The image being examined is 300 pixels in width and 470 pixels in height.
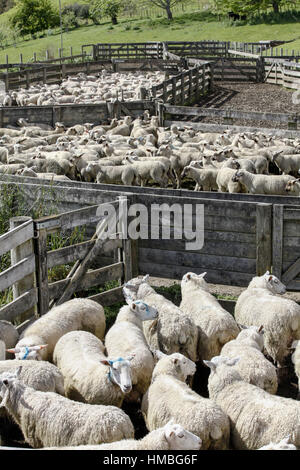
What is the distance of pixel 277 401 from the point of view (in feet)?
17.2

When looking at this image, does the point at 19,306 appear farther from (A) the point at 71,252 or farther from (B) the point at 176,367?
(B) the point at 176,367

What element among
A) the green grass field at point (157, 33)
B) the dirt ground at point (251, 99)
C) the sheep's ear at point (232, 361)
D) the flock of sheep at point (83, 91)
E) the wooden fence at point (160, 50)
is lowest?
the sheep's ear at point (232, 361)

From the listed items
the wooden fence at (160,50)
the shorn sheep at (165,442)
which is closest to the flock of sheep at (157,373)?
the shorn sheep at (165,442)

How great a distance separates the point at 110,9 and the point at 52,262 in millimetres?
72023

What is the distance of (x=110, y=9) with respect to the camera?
74625mm

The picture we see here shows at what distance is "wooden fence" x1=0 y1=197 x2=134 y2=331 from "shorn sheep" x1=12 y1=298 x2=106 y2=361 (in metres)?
0.41

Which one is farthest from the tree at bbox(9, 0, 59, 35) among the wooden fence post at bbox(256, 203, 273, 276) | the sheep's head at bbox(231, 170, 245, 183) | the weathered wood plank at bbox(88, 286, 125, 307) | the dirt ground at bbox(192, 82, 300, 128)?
the wooden fence post at bbox(256, 203, 273, 276)

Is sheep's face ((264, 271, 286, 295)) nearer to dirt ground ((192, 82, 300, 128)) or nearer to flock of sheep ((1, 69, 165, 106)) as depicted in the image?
dirt ground ((192, 82, 300, 128))

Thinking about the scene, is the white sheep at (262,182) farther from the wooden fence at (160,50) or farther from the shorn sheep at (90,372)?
the wooden fence at (160,50)

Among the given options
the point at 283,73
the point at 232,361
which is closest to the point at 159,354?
the point at 232,361

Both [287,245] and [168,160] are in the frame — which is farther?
[168,160]

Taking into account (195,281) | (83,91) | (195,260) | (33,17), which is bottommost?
(195,260)

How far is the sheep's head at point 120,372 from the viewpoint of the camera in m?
5.50

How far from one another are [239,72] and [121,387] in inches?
1218
